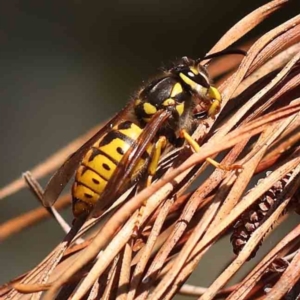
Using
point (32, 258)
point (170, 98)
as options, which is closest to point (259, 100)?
point (170, 98)

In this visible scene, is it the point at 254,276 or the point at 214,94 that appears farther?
the point at 214,94

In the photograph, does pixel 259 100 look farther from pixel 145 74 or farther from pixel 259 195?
pixel 145 74

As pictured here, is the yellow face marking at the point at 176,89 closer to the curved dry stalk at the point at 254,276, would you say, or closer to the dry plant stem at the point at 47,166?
the dry plant stem at the point at 47,166

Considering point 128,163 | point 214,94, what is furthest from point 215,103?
point 128,163

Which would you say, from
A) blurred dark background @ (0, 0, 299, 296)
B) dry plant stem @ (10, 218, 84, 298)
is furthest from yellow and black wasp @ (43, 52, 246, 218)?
blurred dark background @ (0, 0, 299, 296)

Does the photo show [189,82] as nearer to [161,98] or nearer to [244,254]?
[161,98]

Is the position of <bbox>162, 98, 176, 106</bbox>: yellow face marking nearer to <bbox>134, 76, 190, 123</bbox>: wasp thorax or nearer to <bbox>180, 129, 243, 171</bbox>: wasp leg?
<bbox>134, 76, 190, 123</bbox>: wasp thorax
